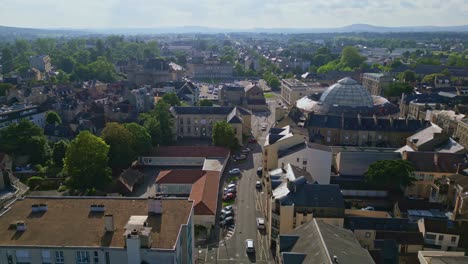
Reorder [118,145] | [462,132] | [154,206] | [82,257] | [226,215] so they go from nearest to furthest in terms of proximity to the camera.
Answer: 1. [82,257]
2. [154,206]
3. [226,215]
4. [118,145]
5. [462,132]

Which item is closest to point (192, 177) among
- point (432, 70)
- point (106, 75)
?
point (106, 75)

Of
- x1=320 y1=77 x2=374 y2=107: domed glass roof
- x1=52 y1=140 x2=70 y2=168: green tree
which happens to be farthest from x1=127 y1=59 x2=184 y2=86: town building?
x1=52 y1=140 x2=70 y2=168: green tree

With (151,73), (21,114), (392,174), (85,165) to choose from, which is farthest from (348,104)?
(151,73)

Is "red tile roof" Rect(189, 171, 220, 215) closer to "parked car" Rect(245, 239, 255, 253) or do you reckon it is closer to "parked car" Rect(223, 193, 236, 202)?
"parked car" Rect(223, 193, 236, 202)

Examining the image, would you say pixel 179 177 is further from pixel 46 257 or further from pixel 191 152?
pixel 46 257

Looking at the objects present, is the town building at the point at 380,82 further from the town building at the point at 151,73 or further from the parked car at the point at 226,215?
the parked car at the point at 226,215

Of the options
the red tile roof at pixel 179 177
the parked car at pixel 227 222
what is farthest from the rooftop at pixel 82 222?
the red tile roof at pixel 179 177
